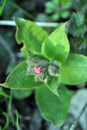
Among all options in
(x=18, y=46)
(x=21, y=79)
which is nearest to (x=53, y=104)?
(x=21, y=79)

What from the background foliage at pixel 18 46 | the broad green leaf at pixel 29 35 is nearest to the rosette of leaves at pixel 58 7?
the background foliage at pixel 18 46

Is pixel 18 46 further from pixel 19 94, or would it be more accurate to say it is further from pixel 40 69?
pixel 40 69

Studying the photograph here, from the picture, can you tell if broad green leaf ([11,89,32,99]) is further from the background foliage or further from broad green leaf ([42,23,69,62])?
broad green leaf ([42,23,69,62])

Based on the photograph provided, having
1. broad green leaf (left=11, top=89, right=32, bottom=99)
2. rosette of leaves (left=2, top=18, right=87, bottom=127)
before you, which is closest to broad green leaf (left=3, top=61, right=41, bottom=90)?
rosette of leaves (left=2, top=18, right=87, bottom=127)

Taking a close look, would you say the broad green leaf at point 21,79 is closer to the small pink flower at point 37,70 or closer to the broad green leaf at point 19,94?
the small pink flower at point 37,70

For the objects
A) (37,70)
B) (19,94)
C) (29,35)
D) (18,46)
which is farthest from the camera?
(18,46)

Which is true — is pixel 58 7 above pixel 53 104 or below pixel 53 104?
above

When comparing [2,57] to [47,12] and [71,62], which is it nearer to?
[47,12]

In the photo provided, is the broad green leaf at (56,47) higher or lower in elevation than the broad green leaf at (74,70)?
higher

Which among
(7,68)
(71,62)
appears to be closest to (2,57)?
(7,68)

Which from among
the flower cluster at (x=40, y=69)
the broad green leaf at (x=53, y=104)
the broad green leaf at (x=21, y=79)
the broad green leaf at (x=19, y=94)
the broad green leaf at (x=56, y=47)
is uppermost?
the broad green leaf at (x=56, y=47)
